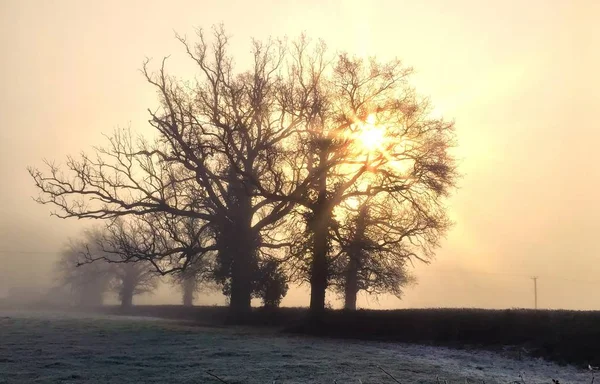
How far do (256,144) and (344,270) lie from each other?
33.5 feet

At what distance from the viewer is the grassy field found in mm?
17891

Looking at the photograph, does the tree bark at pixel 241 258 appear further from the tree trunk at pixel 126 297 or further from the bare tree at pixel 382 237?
the tree trunk at pixel 126 297

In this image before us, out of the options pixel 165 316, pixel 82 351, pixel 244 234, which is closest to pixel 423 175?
pixel 244 234

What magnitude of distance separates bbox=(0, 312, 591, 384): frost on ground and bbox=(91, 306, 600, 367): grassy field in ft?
2.94

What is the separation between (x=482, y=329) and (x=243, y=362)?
10.6 meters

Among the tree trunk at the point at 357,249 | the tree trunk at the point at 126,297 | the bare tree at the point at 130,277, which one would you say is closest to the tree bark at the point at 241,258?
the tree trunk at the point at 357,249

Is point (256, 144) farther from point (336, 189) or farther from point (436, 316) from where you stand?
point (436, 316)

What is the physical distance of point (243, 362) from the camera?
52.3 ft

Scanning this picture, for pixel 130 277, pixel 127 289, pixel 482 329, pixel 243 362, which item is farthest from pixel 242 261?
pixel 127 289

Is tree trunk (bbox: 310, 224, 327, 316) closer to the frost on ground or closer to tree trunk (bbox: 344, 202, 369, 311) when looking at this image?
tree trunk (bbox: 344, 202, 369, 311)

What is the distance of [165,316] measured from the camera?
51.9 m

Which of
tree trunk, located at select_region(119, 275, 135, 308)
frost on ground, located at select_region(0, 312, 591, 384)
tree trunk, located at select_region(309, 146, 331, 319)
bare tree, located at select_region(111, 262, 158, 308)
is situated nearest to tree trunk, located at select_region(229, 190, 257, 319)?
tree trunk, located at select_region(309, 146, 331, 319)

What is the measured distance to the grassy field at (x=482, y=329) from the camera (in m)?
17.9

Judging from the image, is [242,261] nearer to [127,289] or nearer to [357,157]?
[357,157]
